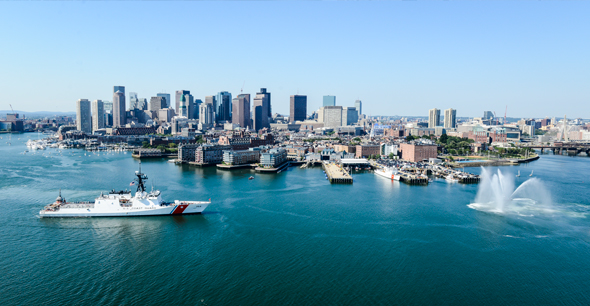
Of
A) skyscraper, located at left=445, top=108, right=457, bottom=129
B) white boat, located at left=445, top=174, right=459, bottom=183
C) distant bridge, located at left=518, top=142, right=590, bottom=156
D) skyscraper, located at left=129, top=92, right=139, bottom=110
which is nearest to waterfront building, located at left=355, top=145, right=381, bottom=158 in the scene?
white boat, located at left=445, top=174, right=459, bottom=183

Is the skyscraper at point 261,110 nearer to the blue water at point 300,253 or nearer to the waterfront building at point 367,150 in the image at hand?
the waterfront building at point 367,150

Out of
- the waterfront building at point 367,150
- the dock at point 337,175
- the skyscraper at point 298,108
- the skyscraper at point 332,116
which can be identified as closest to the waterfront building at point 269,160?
the dock at point 337,175

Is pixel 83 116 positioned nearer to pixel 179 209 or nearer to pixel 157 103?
pixel 157 103

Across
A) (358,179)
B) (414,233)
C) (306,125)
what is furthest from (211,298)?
(306,125)

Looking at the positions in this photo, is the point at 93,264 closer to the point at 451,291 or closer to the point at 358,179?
Answer: the point at 451,291

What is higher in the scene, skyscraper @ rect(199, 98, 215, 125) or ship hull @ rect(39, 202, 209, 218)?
skyscraper @ rect(199, 98, 215, 125)

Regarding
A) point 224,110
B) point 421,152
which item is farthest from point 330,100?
point 421,152

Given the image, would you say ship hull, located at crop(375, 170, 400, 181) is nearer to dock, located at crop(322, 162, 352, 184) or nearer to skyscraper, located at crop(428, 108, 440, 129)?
dock, located at crop(322, 162, 352, 184)
